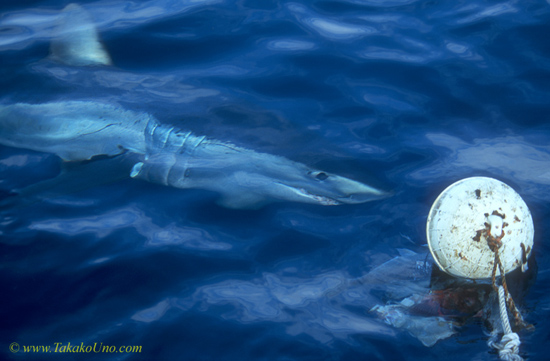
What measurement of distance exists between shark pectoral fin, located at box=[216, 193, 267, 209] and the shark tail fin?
2.65 meters

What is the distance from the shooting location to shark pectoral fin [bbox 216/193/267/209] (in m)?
4.34

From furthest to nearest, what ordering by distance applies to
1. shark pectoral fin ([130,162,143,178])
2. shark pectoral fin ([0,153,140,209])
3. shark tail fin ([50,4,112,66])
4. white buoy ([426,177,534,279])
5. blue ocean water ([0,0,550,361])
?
shark tail fin ([50,4,112,66]), shark pectoral fin ([130,162,143,178]), shark pectoral fin ([0,153,140,209]), blue ocean water ([0,0,550,361]), white buoy ([426,177,534,279])

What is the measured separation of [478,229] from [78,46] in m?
4.99

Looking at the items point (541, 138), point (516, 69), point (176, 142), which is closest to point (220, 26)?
point (176, 142)

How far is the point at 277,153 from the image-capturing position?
15.7ft

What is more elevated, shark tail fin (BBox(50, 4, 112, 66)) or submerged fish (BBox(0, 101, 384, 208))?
shark tail fin (BBox(50, 4, 112, 66))

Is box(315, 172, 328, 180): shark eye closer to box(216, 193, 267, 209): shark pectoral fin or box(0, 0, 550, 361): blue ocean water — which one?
box(0, 0, 550, 361): blue ocean water

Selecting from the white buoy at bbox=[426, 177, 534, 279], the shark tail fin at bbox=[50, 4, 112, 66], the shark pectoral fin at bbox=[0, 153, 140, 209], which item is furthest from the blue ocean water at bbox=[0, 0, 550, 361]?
the white buoy at bbox=[426, 177, 534, 279]

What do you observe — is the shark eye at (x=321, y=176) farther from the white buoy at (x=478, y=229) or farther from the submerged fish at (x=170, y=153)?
the white buoy at (x=478, y=229)

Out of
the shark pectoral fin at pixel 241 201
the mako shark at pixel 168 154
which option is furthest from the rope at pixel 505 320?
the shark pectoral fin at pixel 241 201

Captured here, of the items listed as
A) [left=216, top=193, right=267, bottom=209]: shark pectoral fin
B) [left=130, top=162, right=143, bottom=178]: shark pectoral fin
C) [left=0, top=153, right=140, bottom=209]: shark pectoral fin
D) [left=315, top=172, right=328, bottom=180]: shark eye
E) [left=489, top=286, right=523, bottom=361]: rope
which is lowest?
[left=0, top=153, right=140, bottom=209]: shark pectoral fin

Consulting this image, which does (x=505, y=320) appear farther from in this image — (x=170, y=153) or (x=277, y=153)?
(x=170, y=153)

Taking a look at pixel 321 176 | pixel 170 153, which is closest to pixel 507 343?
pixel 321 176

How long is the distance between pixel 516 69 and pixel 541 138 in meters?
1.37
